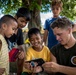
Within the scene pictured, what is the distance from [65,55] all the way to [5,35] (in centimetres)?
100

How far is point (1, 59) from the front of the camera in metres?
3.31

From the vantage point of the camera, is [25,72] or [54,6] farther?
[54,6]

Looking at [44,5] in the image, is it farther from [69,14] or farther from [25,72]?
[25,72]

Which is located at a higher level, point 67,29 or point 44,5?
point 44,5

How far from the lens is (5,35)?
3.48 metres

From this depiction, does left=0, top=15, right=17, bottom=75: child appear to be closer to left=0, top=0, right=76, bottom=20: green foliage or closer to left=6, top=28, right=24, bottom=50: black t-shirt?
left=6, top=28, right=24, bottom=50: black t-shirt

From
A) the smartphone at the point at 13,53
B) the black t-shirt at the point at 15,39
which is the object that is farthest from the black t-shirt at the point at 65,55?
the black t-shirt at the point at 15,39

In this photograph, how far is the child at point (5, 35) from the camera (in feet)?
10.7

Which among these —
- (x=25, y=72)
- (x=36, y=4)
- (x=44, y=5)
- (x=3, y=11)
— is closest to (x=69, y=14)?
(x=44, y=5)

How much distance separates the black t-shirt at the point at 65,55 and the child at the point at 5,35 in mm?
692

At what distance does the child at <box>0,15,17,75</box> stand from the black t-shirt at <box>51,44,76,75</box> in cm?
69

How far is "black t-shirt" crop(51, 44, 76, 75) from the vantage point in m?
2.95

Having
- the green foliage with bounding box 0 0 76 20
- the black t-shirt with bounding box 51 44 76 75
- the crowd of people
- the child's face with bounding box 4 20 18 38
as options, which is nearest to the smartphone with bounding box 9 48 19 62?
the crowd of people

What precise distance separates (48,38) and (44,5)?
7.70 metres
